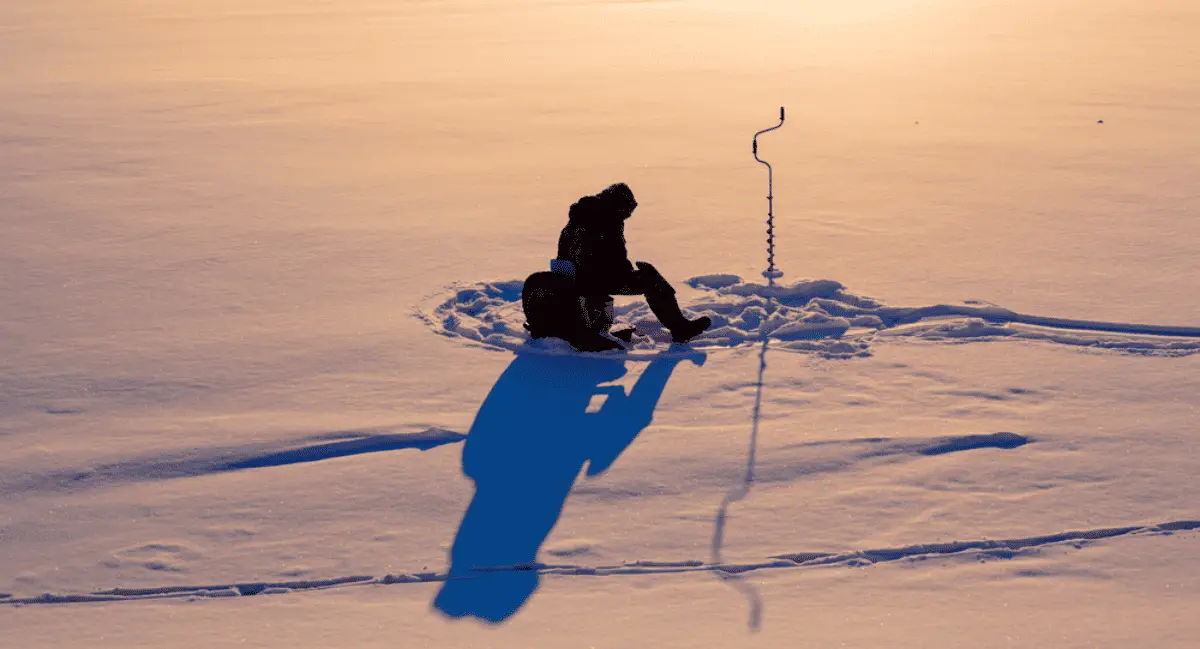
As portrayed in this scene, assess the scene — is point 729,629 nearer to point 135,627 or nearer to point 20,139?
point 135,627

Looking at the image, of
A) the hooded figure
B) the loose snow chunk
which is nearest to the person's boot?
the hooded figure

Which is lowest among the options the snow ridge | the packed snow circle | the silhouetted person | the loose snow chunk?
the snow ridge

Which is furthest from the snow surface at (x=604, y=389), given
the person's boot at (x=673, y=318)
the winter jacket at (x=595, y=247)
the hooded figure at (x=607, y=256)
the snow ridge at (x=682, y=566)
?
the winter jacket at (x=595, y=247)

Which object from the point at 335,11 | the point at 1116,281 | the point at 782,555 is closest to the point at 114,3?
the point at 335,11

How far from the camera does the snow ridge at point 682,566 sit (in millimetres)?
5477

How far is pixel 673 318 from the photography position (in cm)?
815

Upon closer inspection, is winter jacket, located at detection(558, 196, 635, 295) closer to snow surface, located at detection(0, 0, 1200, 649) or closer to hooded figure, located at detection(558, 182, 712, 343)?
hooded figure, located at detection(558, 182, 712, 343)

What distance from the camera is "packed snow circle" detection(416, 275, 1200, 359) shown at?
26.8 feet

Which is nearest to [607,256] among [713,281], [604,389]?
[604,389]

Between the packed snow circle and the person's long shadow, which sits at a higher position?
the packed snow circle

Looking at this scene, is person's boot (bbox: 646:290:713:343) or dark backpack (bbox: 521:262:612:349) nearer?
dark backpack (bbox: 521:262:612:349)

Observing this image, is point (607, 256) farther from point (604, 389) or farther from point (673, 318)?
point (604, 389)

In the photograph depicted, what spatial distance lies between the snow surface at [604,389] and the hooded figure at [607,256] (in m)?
0.36

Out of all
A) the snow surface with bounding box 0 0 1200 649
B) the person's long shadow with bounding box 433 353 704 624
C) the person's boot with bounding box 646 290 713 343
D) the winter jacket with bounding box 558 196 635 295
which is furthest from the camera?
the person's boot with bounding box 646 290 713 343
